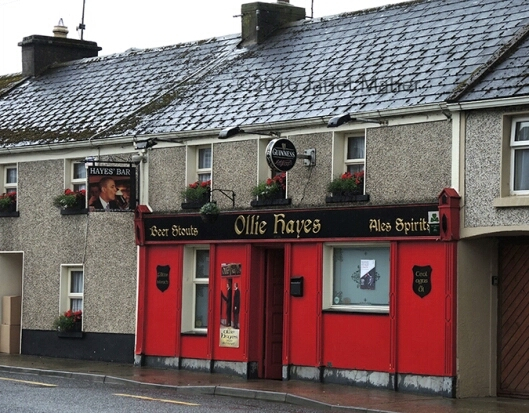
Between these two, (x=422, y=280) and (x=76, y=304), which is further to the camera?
(x=76, y=304)

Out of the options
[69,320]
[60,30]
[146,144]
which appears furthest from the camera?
[60,30]

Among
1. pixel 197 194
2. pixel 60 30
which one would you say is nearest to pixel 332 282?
pixel 197 194

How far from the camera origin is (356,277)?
77.6ft

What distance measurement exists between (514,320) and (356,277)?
317 cm

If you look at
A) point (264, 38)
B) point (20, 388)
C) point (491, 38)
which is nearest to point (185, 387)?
point (20, 388)

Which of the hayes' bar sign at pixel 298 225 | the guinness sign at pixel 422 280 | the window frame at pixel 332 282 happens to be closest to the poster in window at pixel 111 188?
the hayes' bar sign at pixel 298 225

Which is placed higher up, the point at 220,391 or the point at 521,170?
the point at 521,170

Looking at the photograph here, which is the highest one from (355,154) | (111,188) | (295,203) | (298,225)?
(355,154)

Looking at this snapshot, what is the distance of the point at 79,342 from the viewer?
2908 cm

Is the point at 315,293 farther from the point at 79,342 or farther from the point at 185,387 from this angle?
the point at 79,342

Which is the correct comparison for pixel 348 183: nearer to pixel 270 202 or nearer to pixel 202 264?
pixel 270 202

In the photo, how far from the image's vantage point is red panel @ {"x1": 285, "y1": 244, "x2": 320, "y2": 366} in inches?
940

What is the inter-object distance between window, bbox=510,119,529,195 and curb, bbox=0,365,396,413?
4685mm

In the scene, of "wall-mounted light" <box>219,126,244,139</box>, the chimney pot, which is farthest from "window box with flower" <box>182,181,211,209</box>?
the chimney pot
